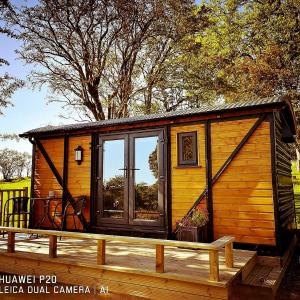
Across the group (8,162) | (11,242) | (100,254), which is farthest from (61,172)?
(8,162)

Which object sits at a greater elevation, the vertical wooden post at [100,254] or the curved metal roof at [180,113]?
the curved metal roof at [180,113]

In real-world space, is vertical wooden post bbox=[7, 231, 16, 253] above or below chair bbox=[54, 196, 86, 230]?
below

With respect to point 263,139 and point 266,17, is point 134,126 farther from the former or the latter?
point 266,17

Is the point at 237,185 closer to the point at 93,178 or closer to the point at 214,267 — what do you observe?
the point at 214,267

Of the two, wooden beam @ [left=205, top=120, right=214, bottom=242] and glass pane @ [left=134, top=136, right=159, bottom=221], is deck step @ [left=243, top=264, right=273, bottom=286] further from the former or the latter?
glass pane @ [left=134, top=136, right=159, bottom=221]

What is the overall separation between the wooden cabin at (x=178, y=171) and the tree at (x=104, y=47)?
8.08m

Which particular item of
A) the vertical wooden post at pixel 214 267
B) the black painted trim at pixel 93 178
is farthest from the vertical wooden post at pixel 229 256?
the black painted trim at pixel 93 178

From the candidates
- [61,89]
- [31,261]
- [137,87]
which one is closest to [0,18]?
[61,89]

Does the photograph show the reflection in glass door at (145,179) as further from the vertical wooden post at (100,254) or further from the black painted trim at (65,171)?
the vertical wooden post at (100,254)

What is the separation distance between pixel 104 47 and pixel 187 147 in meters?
10.9

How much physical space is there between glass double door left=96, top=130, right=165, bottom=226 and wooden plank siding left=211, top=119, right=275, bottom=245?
1258 millimetres

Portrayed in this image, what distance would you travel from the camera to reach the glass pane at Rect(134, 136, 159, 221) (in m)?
6.57

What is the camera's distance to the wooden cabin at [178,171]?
5508mm

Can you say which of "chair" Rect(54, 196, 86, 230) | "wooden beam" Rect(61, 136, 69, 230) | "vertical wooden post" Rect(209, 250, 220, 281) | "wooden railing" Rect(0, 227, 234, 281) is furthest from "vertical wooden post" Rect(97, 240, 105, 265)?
"wooden beam" Rect(61, 136, 69, 230)
